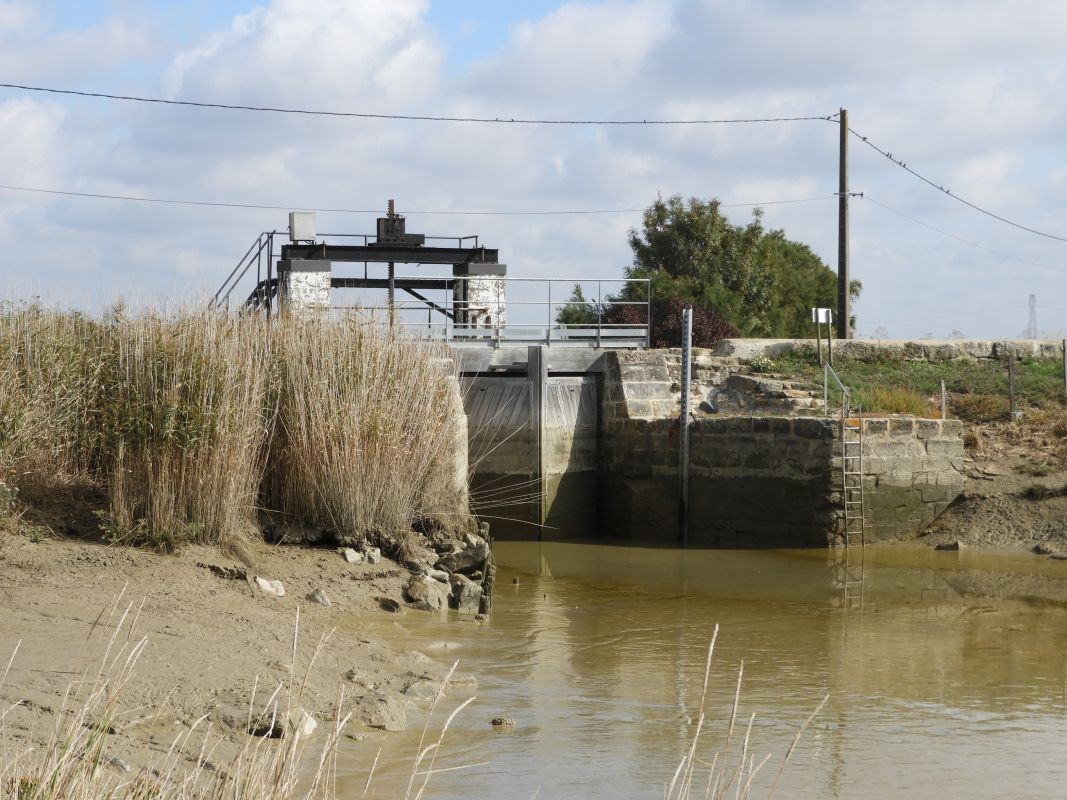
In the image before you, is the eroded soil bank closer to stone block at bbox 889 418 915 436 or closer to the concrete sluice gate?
the concrete sluice gate

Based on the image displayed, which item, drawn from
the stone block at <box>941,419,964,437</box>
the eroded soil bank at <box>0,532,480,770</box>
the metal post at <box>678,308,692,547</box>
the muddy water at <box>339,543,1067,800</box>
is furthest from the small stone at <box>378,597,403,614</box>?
the stone block at <box>941,419,964,437</box>

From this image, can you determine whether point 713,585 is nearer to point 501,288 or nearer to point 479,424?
point 479,424

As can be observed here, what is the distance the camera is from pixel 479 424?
17.5 metres

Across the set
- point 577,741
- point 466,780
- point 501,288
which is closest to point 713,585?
point 577,741

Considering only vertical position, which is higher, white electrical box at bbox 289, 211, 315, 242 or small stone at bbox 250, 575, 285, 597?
white electrical box at bbox 289, 211, 315, 242

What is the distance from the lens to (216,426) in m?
10.3

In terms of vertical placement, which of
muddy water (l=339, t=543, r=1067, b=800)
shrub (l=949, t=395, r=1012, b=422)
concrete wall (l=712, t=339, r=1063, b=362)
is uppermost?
concrete wall (l=712, t=339, r=1063, b=362)

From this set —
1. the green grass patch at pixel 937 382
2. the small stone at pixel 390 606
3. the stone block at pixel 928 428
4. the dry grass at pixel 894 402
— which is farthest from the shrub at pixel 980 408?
the small stone at pixel 390 606

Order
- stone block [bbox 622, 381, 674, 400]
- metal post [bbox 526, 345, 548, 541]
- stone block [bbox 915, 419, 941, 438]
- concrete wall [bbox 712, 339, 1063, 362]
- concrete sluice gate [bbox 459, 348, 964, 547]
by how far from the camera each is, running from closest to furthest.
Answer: concrete sluice gate [bbox 459, 348, 964, 547] < stone block [bbox 915, 419, 941, 438] < metal post [bbox 526, 345, 548, 541] < stone block [bbox 622, 381, 674, 400] < concrete wall [bbox 712, 339, 1063, 362]

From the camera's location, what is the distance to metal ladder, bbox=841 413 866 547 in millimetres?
A: 15641

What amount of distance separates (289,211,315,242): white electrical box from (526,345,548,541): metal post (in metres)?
6.85

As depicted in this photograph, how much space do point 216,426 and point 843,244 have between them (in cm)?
1590

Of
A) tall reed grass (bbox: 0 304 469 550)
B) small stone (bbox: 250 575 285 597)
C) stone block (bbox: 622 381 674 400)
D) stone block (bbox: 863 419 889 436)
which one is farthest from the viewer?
stone block (bbox: 622 381 674 400)

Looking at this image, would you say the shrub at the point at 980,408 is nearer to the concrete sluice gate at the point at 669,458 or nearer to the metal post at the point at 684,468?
the concrete sluice gate at the point at 669,458
